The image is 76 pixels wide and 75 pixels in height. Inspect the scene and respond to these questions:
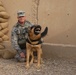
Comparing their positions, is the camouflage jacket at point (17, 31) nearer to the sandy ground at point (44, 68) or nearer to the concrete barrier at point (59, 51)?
the sandy ground at point (44, 68)

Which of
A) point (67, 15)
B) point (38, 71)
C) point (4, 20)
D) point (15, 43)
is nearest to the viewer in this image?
point (38, 71)

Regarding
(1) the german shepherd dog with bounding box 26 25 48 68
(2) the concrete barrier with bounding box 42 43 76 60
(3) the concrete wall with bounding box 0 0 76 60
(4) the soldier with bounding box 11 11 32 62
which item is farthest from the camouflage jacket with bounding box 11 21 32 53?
(2) the concrete barrier with bounding box 42 43 76 60

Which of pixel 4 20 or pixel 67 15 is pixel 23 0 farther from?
pixel 67 15

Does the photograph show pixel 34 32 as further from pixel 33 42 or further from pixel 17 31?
pixel 17 31

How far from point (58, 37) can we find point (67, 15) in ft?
1.98

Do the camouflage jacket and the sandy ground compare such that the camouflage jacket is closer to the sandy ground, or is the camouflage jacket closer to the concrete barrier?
the sandy ground

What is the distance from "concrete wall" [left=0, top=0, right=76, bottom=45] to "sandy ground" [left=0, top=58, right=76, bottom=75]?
0.60 m

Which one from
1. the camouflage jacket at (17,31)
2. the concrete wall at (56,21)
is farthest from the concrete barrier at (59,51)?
the camouflage jacket at (17,31)

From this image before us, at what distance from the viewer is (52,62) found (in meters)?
7.02

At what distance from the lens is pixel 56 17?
24.0 ft

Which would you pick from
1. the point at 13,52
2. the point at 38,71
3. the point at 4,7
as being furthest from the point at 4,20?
the point at 38,71

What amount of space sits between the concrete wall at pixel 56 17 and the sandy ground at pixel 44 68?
23.7 inches

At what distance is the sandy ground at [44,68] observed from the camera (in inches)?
243

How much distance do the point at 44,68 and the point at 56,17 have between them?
149 centimetres
